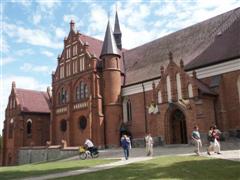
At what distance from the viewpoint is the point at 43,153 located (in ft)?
123

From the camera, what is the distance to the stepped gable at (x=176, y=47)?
32938 millimetres

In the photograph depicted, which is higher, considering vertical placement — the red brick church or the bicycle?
the red brick church

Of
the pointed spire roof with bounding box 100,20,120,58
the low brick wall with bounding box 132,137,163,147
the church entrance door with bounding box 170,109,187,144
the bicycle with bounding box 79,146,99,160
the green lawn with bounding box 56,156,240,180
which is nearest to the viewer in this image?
the green lawn with bounding box 56,156,240,180

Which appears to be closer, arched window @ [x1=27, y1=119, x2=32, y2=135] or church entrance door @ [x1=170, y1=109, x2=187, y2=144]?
church entrance door @ [x1=170, y1=109, x2=187, y2=144]

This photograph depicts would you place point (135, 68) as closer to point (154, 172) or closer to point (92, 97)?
point (92, 97)

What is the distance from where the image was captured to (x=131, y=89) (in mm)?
37094

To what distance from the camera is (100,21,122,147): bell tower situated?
36250mm

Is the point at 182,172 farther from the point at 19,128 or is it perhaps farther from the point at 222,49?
the point at 19,128

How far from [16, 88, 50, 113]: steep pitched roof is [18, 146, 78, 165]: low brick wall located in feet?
24.5

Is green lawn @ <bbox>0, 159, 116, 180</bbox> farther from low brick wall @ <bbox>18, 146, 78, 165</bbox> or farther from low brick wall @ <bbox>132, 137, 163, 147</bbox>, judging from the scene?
low brick wall @ <bbox>18, 146, 78, 165</bbox>

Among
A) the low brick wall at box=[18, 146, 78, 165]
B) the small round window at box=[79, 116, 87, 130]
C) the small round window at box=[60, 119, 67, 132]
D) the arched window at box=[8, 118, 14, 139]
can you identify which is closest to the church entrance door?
the low brick wall at box=[18, 146, 78, 165]

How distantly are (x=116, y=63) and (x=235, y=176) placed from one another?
27.5 meters

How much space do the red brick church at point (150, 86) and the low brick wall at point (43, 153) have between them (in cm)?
319

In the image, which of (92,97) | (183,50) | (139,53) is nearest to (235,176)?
(183,50)
